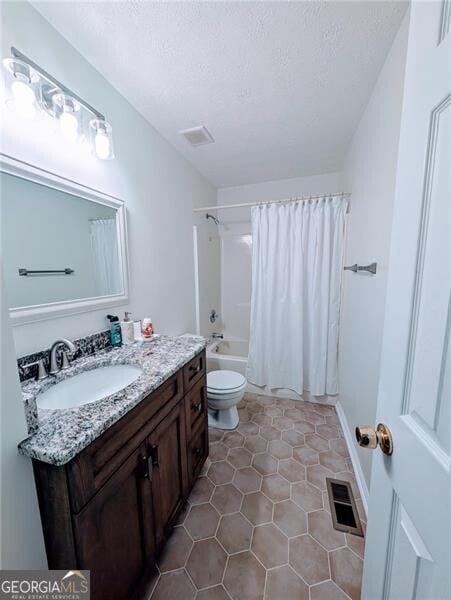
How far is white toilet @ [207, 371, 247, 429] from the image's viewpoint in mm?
1796

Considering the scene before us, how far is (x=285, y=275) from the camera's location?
2.28 meters

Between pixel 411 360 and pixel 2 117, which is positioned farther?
pixel 2 117

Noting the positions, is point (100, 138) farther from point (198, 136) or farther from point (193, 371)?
point (193, 371)

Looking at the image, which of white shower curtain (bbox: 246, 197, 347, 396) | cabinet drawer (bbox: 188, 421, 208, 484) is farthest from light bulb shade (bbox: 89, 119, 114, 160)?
cabinet drawer (bbox: 188, 421, 208, 484)

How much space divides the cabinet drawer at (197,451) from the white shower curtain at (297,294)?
104cm

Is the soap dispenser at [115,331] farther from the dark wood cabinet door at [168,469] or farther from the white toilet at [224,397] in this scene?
the white toilet at [224,397]

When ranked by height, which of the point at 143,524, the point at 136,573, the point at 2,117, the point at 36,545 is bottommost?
the point at 136,573

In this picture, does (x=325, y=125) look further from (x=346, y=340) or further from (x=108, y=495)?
(x=108, y=495)

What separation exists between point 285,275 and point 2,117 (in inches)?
81.1

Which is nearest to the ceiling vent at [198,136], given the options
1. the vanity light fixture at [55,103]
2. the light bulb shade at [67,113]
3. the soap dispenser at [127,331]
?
the vanity light fixture at [55,103]

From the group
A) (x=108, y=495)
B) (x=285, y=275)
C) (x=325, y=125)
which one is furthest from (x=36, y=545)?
(x=325, y=125)

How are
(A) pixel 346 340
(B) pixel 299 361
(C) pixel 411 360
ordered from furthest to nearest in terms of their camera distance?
(B) pixel 299 361
(A) pixel 346 340
(C) pixel 411 360

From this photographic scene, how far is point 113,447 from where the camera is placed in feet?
2.41

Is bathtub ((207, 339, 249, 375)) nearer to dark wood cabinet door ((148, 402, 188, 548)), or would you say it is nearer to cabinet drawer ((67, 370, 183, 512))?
dark wood cabinet door ((148, 402, 188, 548))
